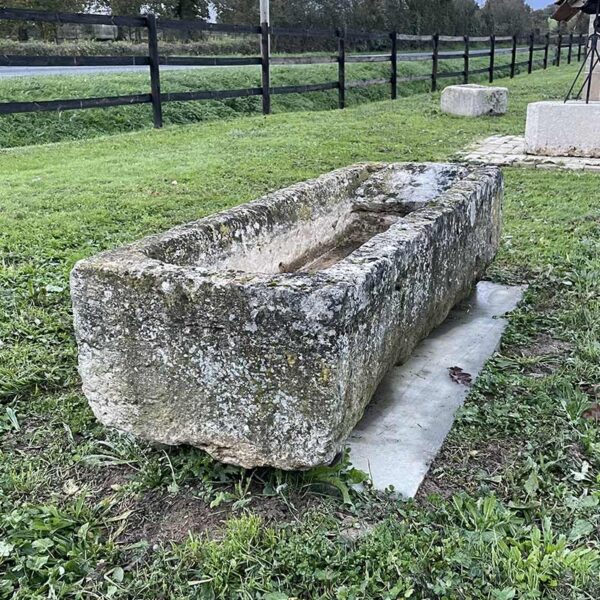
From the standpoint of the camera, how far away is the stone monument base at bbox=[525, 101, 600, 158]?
7.85 meters

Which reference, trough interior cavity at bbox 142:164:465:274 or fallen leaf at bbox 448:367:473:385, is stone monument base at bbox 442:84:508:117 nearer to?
trough interior cavity at bbox 142:164:465:274

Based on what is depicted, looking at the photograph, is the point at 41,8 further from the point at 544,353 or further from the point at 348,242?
the point at 544,353

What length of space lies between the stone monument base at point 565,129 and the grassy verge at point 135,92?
620cm

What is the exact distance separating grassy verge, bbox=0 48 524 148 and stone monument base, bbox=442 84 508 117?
151 inches

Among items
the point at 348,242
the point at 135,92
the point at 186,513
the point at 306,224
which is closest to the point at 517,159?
the point at 348,242

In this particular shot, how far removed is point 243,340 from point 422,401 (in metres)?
1.04

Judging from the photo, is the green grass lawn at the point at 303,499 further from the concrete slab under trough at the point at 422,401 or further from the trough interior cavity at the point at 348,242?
the trough interior cavity at the point at 348,242

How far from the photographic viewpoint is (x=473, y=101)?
1139 centimetres

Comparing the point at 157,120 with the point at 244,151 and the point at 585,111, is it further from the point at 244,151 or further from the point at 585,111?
the point at 585,111

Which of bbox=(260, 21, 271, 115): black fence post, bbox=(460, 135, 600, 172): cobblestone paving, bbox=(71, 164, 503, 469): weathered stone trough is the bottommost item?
bbox=(460, 135, 600, 172): cobblestone paving

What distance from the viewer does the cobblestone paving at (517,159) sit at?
7.59 metres

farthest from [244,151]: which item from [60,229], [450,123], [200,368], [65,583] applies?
[65,583]

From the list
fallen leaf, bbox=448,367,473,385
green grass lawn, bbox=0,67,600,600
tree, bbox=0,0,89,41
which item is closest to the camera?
green grass lawn, bbox=0,67,600,600

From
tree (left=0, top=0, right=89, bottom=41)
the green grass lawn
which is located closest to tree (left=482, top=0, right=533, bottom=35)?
tree (left=0, top=0, right=89, bottom=41)
